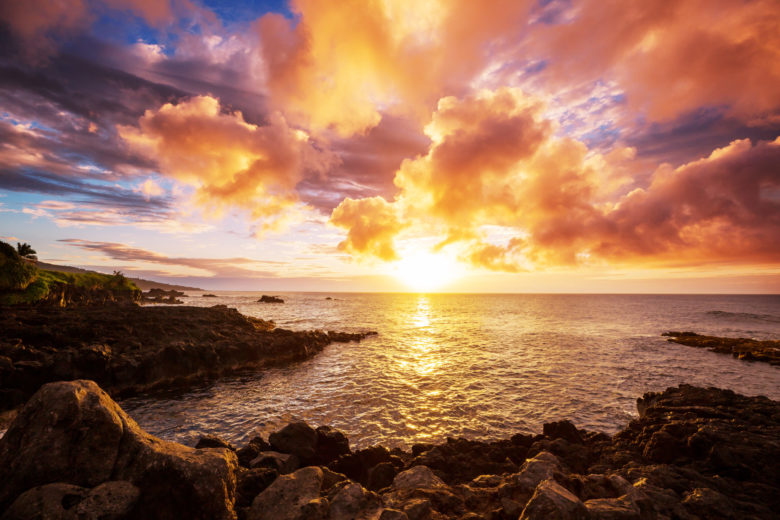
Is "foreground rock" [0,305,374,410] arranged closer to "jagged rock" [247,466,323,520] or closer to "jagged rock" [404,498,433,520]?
"jagged rock" [247,466,323,520]

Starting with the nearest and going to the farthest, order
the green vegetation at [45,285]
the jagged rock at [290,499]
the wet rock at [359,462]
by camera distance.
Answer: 1. the jagged rock at [290,499]
2. the wet rock at [359,462]
3. the green vegetation at [45,285]

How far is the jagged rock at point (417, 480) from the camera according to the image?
9.62 metres

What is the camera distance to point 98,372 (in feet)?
75.2

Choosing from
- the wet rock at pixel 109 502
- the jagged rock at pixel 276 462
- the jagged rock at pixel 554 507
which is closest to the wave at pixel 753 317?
the jagged rock at pixel 554 507

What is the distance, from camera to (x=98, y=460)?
693 cm

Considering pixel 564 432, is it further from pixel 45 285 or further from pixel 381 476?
pixel 45 285

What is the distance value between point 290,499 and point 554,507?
6.26 meters

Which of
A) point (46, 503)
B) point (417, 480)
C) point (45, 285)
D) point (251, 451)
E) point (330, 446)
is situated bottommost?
point (330, 446)

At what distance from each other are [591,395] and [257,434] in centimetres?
2484

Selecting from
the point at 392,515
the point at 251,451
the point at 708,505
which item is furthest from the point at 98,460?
the point at 708,505

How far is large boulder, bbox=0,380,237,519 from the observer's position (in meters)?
6.46

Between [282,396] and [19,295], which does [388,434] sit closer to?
[282,396]

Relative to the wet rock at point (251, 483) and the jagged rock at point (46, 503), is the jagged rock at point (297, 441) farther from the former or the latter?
the jagged rock at point (46, 503)

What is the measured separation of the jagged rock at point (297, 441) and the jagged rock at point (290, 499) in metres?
5.90
